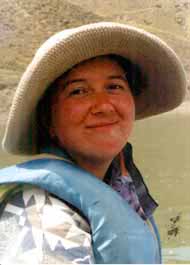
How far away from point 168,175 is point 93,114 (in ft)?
31.3

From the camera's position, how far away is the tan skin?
166cm

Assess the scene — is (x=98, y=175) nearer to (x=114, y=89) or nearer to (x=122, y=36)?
(x=114, y=89)

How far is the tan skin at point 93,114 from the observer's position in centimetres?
166

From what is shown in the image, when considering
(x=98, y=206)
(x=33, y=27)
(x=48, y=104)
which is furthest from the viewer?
(x=33, y=27)

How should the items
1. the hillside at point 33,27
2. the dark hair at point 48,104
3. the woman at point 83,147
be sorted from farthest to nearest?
the hillside at point 33,27, the dark hair at point 48,104, the woman at point 83,147

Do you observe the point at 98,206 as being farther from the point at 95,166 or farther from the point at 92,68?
the point at 92,68

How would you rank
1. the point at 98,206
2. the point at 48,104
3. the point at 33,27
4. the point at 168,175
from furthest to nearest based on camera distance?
the point at 33,27 → the point at 168,175 → the point at 48,104 → the point at 98,206

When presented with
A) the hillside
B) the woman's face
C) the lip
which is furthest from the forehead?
the hillside

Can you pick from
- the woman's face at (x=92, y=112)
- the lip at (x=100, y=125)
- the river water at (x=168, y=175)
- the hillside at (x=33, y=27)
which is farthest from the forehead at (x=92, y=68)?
the hillside at (x=33, y=27)

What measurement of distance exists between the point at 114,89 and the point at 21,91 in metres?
0.20

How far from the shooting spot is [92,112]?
1.65 metres

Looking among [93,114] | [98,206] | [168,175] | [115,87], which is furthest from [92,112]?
[168,175]

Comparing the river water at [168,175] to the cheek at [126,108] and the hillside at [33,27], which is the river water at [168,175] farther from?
the hillside at [33,27]

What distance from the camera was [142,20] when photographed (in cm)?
6744
